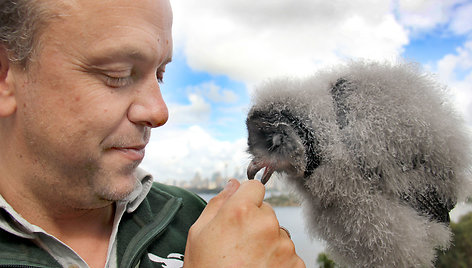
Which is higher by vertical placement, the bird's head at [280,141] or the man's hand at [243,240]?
the bird's head at [280,141]

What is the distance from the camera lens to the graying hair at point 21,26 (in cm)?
102

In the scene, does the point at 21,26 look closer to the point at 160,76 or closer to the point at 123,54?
the point at 123,54

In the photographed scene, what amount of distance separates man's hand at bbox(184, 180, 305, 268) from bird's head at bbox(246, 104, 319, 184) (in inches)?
3.9

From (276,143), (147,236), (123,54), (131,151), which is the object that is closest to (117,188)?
(131,151)

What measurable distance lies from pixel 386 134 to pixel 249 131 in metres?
0.35

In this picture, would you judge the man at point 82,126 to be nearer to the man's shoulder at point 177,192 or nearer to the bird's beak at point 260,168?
the bird's beak at point 260,168

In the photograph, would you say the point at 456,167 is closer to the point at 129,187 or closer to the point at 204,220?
the point at 204,220

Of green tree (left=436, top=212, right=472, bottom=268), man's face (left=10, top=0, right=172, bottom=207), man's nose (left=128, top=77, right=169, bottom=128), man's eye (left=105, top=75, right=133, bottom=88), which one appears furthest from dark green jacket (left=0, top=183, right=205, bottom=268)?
green tree (left=436, top=212, right=472, bottom=268)

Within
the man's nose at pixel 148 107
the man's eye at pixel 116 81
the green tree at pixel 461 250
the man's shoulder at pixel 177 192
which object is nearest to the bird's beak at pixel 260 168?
the man's nose at pixel 148 107

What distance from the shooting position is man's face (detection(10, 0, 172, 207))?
3.26ft

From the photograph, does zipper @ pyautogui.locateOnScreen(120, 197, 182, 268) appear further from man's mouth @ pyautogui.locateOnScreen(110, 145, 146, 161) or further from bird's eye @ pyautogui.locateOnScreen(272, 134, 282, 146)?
bird's eye @ pyautogui.locateOnScreen(272, 134, 282, 146)

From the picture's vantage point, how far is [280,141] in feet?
3.09

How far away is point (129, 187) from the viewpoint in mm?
1106

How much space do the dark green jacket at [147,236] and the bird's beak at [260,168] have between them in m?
0.47
